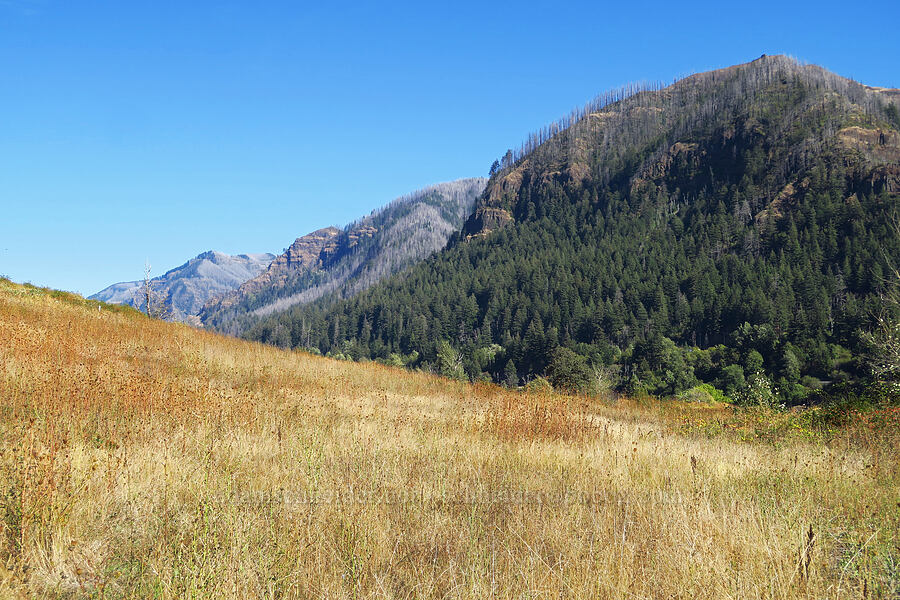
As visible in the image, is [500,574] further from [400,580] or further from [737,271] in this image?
[737,271]

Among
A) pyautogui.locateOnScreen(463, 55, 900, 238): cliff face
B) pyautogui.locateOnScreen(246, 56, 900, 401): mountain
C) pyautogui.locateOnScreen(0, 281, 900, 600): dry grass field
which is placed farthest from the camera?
→ pyautogui.locateOnScreen(463, 55, 900, 238): cliff face

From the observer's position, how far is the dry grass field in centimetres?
319

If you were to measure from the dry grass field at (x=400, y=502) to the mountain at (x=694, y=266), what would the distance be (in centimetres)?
4988

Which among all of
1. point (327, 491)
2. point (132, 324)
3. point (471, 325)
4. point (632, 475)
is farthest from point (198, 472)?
point (471, 325)

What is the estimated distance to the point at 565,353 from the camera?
6994cm

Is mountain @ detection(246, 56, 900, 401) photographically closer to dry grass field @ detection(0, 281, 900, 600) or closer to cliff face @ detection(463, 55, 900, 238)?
cliff face @ detection(463, 55, 900, 238)

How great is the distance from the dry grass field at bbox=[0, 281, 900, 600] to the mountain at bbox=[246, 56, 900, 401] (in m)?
49.9

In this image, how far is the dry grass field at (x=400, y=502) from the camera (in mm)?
3191

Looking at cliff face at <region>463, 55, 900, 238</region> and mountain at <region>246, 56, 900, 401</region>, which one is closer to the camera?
mountain at <region>246, 56, 900, 401</region>

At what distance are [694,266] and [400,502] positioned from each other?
131 metres

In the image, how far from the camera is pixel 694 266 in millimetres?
119562

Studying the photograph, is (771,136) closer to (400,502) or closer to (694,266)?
(694,266)

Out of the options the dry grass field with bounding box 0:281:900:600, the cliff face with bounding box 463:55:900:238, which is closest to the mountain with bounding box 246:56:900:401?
the cliff face with bounding box 463:55:900:238

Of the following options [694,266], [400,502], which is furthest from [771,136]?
[400,502]
